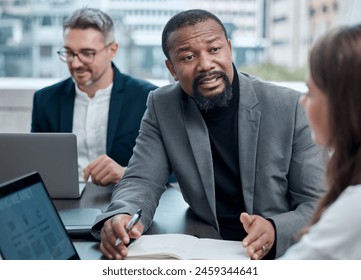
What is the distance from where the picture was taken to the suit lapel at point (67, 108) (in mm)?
2852

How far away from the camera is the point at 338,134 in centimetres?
116

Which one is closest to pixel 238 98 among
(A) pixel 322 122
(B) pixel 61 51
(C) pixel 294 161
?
(C) pixel 294 161

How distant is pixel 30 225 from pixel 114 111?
1553 mm

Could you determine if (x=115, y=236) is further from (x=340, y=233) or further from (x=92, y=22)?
(x=92, y=22)

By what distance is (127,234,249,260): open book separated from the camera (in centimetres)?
149

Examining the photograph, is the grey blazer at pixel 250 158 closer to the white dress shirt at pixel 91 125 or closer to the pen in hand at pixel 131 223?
the pen in hand at pixel 131 223

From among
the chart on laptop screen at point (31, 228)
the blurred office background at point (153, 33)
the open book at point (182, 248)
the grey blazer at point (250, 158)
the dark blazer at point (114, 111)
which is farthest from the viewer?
the blurred office background at point (153, 33)

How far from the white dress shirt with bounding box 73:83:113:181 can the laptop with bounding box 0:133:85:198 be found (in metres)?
0.76

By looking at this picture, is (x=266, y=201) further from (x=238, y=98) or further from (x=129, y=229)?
(x=129, y=229)

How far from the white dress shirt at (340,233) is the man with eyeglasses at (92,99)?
172 cm

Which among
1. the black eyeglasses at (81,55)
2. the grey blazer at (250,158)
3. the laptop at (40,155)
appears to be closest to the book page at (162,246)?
the grey blazer at (250,158)

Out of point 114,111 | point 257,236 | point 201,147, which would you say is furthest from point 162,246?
point 114,111

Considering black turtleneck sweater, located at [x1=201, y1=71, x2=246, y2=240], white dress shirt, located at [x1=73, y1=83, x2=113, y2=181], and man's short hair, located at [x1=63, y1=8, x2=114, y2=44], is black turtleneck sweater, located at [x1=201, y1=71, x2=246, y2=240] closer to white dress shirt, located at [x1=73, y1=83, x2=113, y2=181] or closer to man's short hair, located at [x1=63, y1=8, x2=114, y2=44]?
white dress shirt, located at [x1=73, y1=83, x2=113, y2=181]
